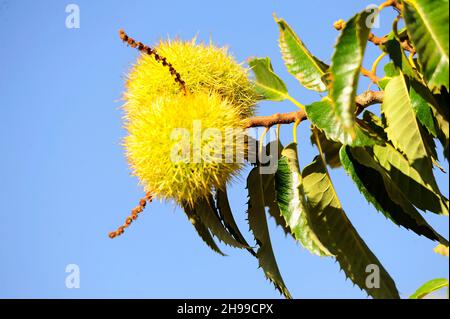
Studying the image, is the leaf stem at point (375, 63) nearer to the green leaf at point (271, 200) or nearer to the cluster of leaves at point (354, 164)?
the cluster of leaves at point (354, 164)

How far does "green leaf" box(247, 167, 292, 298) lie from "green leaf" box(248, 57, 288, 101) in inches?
10.8

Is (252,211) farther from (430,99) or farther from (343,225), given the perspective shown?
(430,99)

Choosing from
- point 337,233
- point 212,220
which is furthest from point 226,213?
point 337,233

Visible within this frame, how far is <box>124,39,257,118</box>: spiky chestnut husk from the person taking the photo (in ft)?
6.25

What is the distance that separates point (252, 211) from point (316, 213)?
206 mm

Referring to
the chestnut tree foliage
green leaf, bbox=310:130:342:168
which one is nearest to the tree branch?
the chestnut tree foliage

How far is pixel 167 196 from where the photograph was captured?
71.3 inches

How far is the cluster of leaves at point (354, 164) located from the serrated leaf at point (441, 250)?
2 cm

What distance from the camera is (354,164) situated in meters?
1.87

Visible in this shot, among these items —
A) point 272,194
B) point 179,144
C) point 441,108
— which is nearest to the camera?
point 441,108

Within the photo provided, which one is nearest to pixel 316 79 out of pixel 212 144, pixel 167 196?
pixel 212 144

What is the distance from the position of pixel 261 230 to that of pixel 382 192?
1.26ft

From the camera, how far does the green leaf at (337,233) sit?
→ 1.79m

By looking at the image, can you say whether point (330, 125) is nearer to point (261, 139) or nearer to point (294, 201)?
point (294, 201)
